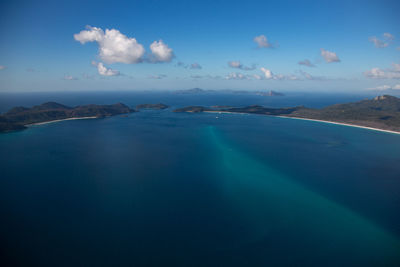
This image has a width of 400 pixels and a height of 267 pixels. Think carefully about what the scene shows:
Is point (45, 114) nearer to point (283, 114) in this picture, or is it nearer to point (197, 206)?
point (197, 206)

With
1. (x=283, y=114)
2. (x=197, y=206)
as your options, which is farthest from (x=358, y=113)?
(x=197, y=206)

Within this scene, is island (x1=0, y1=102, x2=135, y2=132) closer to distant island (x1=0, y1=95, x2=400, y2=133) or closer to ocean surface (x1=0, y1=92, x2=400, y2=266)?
distant island (x1=0, y1=95, x2=400, y2=133)

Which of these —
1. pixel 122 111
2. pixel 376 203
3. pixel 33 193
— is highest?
pixel 122 111

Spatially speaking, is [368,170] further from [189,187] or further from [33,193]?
[33,193]

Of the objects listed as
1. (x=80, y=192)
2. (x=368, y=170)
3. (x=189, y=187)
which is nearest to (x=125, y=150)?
(x=80, y=192)

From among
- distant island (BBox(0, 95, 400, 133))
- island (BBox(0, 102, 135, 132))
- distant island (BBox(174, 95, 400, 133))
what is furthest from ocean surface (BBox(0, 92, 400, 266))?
distant island (BBox(174, 95, 400, 133))

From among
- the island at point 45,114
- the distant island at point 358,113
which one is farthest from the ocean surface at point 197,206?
the distant island at point 358,113
